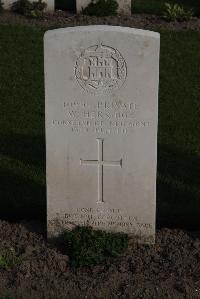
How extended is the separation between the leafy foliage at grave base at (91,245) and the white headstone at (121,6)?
7935 mm

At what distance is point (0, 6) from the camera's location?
13922 millimetres

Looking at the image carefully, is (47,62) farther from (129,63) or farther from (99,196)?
(99,196)

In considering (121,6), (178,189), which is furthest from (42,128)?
(121,6)

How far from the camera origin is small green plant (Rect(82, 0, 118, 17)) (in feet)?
45.2

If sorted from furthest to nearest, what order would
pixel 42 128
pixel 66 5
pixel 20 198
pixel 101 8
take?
pixel 66 5 → pixel 101 8 → pixel 42 128 → pixel 20 198

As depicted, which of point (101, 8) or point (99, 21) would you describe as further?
point (101, 8)

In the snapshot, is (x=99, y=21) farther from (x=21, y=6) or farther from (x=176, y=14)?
(x=21, y=6)

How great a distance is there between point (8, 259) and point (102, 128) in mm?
1366

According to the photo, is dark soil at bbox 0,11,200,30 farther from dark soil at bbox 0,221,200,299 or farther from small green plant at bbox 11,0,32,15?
dark soil at bbox 0,221,200,299

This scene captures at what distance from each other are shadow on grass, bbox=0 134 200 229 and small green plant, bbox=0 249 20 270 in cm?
86

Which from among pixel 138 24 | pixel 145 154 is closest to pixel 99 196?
pixel 145 154

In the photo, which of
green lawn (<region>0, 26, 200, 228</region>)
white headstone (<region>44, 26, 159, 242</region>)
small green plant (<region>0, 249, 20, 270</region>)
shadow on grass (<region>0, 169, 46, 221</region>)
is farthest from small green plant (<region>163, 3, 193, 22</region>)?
small green plant (<region>0, 249, 20, 270</region>)

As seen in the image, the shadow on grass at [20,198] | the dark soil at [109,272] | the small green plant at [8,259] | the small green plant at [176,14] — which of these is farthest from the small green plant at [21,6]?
the small green plant at [8,259]

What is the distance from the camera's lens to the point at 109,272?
6273mm
